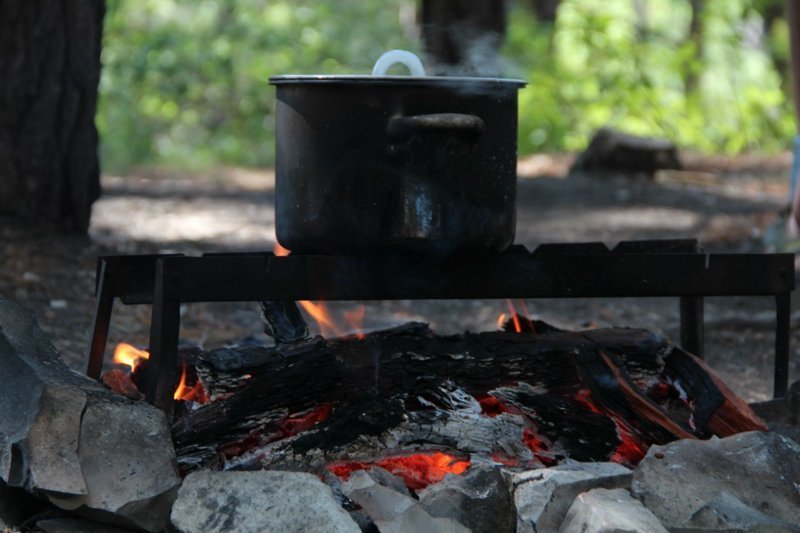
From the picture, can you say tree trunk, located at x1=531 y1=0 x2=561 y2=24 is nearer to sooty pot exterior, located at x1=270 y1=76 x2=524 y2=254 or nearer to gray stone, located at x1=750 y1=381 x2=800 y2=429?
gray stone, located at x1=750 y1=381 x2=800 y2=429

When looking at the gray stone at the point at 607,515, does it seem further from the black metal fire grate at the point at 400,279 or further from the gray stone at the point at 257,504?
the black metal fire grate at the point at 400,279

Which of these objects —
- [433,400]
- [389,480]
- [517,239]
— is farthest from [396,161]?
[517,239]

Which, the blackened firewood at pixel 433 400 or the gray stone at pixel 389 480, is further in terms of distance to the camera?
the blackened firewood at pixel 433 400

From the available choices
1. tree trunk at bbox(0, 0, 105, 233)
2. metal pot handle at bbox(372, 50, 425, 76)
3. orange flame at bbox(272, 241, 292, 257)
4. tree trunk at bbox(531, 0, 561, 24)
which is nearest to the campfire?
orange flame at bbox(272, 241, 292, 257)

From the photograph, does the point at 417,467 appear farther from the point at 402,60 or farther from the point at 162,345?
the point at 402,60

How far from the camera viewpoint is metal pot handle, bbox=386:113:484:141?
261 cm

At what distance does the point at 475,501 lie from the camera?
249 cm

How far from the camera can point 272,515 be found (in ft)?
7.85

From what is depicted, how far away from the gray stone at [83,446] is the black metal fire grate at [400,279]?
14 cm

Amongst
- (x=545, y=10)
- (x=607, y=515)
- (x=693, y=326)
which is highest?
(x=545, y=10)

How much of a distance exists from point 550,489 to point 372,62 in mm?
12264

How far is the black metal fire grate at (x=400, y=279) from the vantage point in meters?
2.67

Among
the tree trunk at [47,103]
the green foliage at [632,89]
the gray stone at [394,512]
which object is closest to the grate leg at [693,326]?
the gray stone at [394,512]

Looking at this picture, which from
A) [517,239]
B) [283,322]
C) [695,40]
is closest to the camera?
[283,322]
